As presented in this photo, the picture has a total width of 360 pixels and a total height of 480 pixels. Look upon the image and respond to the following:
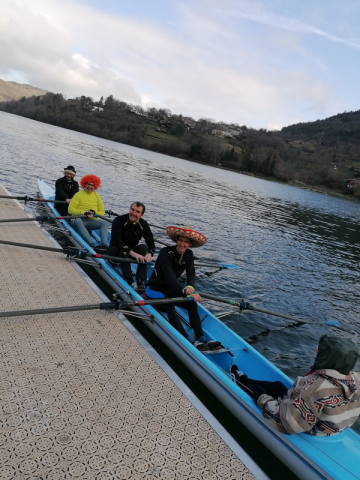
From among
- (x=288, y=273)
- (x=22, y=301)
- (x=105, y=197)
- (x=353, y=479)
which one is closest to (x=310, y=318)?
(x=288, y=273)

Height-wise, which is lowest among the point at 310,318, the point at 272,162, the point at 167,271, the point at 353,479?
the point at 310,318

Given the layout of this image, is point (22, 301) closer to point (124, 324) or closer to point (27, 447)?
point (124, 324)

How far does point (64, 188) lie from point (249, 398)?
414 inches

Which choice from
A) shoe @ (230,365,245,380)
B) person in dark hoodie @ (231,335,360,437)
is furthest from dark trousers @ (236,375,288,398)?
person in dark hoodie @ (231,335,360,437)

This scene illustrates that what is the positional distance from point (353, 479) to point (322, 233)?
24913mm

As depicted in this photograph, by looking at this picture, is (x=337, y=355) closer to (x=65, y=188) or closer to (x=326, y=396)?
(x=326, y=396)

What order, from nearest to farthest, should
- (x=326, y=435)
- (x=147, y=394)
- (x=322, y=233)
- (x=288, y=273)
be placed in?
(x=326, y=435) < (x=147, y=394) < (x=288, y=273) < (x=322, y=233)

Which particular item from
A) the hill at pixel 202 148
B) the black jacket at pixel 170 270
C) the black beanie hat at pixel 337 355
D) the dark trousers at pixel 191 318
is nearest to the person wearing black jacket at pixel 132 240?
the black jacket at pixel 170 270

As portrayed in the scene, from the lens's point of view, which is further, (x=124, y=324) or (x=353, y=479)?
(x=124, y=324)

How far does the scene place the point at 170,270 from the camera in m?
6.33

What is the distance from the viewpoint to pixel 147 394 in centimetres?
447

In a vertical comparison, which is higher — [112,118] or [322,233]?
[112,118]

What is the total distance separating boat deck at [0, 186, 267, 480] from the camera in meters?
3.35

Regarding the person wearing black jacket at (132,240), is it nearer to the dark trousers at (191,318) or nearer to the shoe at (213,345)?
the dark trousers at (191,318)
